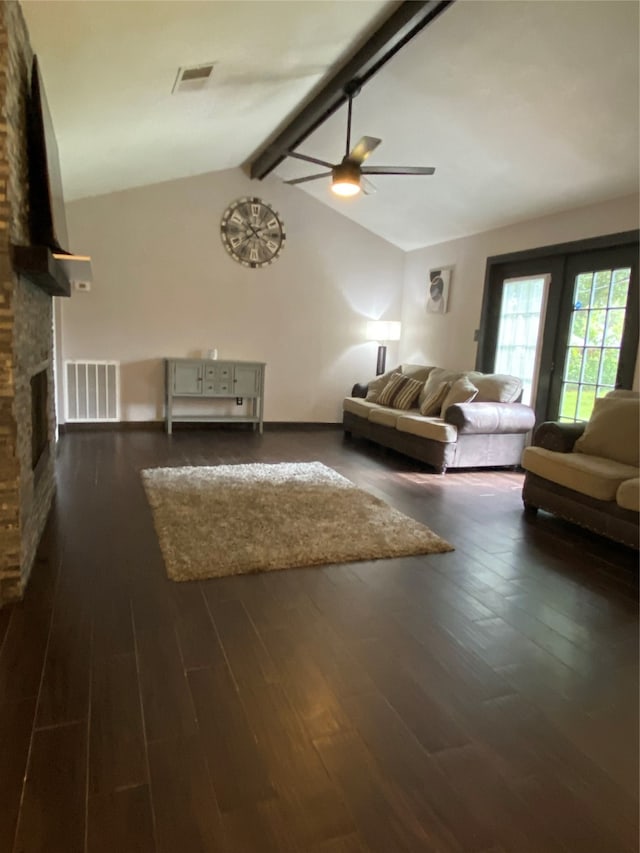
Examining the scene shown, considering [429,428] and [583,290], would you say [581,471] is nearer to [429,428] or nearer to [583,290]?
[429,428]

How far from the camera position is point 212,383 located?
6.14 meters

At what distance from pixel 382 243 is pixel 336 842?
6752 millimetres

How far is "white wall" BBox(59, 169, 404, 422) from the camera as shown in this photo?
590 cm

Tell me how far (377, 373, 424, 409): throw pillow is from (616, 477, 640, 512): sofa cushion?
2.83m

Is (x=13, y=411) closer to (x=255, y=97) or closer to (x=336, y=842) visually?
(x=336, y=842)

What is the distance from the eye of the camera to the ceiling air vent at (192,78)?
325 cm

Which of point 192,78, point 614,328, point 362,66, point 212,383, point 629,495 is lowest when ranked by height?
point 629,495

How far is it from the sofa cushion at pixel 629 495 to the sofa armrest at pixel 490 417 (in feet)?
5.86

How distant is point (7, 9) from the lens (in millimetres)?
2088

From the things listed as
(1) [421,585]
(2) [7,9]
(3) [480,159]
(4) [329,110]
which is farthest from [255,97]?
(1) [421,585]

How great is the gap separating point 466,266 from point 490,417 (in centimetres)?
203

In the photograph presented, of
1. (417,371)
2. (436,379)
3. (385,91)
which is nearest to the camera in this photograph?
(385,91)

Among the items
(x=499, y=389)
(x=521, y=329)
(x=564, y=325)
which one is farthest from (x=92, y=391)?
(x=564, y=325)

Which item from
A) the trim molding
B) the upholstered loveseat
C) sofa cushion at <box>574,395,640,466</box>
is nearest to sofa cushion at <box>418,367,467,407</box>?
the upholstered loveseat
